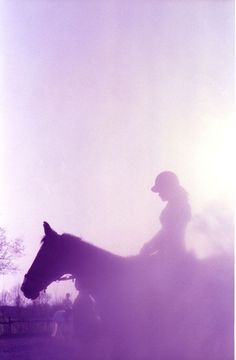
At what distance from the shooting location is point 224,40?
20.7ft

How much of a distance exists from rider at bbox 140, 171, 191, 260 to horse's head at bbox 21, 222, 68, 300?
106cm

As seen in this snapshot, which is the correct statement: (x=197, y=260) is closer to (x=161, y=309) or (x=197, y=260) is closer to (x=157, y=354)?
(x=161, y=309)

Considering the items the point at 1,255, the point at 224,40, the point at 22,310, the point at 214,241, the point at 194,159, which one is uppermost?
the point at 1,255

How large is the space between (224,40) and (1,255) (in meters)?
30.6

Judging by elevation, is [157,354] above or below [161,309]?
below

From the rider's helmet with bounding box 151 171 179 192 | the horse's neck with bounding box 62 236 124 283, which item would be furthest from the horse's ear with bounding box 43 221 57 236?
the rider's helmet with bounding box 151 171 179 192

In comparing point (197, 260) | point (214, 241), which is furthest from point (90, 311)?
point (214, 241)

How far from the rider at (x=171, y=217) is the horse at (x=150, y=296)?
213 millimetres

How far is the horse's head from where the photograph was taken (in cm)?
577

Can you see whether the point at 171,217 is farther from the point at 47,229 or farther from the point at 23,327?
the point at 23,327

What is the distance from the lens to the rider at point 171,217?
5781 mm

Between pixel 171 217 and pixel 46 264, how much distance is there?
5.70 feet

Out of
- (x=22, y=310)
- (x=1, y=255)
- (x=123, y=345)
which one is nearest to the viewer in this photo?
(x=123, y=345)

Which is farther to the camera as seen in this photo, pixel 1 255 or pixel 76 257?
pixel 1 255
